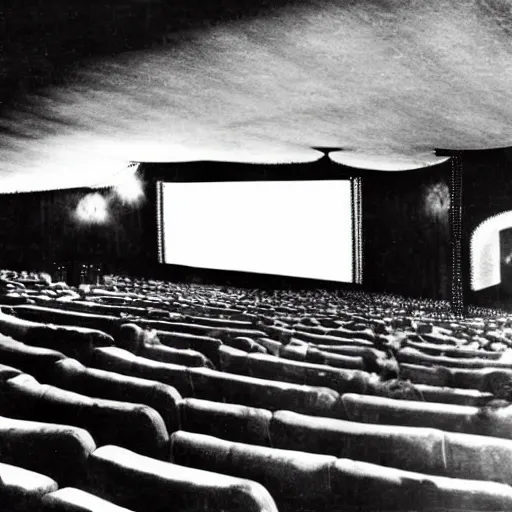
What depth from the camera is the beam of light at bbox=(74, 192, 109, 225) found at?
16.8m

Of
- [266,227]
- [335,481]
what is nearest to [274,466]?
[335,481]

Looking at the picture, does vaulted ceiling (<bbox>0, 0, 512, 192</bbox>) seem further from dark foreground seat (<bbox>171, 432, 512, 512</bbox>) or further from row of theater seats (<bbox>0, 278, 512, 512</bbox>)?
dark foreground seat (<bbox>171, 432, 512, 512</bbox>)

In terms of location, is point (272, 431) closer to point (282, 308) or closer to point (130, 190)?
point (282, 308)

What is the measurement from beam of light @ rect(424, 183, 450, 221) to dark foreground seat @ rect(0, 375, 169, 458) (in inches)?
410

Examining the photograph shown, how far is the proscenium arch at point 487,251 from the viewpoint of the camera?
11.1m

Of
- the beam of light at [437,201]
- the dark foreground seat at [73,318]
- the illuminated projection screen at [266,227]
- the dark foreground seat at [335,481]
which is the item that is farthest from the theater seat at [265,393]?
the illuminated projection screen at [266,227]

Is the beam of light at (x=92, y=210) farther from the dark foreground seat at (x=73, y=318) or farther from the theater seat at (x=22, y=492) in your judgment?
the theater seat at (x=22, y=492)

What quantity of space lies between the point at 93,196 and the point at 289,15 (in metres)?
14.1

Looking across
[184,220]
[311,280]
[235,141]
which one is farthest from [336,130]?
[184,220]

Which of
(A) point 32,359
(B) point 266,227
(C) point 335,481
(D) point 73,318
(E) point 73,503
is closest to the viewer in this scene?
(E) point 73,503

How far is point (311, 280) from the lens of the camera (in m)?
13.4

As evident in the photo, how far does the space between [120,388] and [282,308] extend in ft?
15.1

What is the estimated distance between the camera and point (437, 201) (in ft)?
38.3

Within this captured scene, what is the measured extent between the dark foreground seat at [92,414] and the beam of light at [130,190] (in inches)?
562
